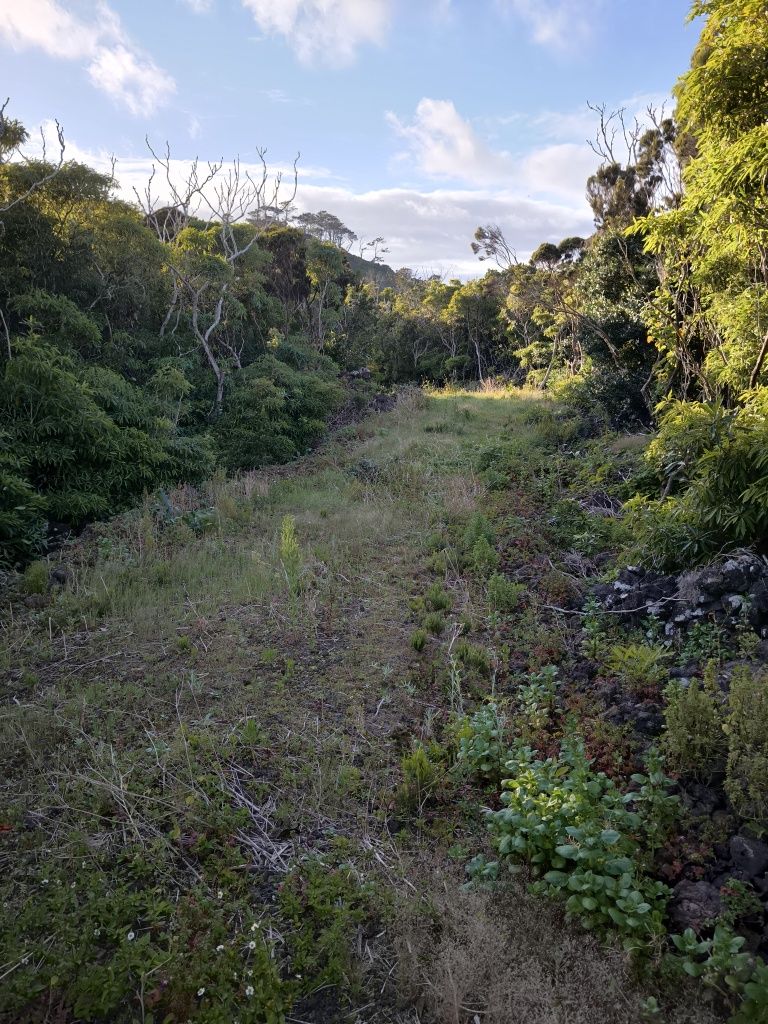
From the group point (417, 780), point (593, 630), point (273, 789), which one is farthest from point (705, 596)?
point (273, 789)

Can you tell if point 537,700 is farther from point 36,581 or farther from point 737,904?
point 36,581

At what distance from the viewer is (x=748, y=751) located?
2488 millimetres

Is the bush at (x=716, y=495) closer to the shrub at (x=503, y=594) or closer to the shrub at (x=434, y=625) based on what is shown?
the shrub at (x=503, y=594)

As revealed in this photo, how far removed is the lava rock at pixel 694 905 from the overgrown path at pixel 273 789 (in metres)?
0.32

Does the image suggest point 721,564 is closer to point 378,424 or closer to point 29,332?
point 29,332

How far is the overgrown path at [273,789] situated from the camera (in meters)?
2.05

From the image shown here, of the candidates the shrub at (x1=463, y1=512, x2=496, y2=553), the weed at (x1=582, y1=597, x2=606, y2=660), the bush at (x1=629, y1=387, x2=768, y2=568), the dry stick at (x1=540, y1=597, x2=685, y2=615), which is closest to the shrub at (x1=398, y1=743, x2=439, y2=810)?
the weed at (x1=582, y1=597, x2=606, y2=660)

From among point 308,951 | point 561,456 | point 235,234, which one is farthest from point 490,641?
point 235,234

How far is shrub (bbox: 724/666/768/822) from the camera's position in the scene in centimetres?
238

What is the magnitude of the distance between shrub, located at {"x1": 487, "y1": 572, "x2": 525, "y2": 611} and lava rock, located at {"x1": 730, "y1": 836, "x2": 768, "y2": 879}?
267 cm

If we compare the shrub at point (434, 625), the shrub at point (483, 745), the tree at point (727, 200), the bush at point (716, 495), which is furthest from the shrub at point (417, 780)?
the tree at point (727, 200)

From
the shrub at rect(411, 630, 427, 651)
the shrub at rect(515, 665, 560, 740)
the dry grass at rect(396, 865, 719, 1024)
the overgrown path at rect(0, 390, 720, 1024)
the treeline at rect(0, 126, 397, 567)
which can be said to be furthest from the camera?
the treeline at rect(0, 126, 397, 567)

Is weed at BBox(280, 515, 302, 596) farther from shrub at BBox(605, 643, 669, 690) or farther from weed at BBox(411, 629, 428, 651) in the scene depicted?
shrub at BBox(605, 643, 669, 690)

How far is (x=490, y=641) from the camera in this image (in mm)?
4484
